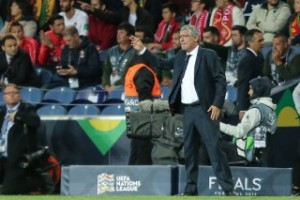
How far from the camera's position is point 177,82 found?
14.4 metres

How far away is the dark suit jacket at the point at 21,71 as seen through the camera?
18.7 m

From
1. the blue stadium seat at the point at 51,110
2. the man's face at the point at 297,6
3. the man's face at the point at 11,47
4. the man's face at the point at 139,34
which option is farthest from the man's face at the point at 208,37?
the man's face at the point at 11,47

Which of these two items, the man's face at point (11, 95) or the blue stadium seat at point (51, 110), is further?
Result: the blue stadium seat at point (51, 110)

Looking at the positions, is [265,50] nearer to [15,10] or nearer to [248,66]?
[248,66]

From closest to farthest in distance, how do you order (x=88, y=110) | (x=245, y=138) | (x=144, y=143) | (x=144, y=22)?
1. (x=245, y=138)
2. (x=144, y=143)
3. (x=88, y=110)
4. (x=144, y=22)

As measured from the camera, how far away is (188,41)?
566 inches

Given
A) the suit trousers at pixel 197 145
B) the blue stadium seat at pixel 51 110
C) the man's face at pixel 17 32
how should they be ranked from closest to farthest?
the suit trousers at pixel 197 145 < the blue stadium seat at pixel 51 110 < the man's face at pixel 17 32

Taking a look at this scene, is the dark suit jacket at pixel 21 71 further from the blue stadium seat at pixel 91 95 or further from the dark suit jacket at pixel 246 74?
the dark suit jacket at pixel 246 74

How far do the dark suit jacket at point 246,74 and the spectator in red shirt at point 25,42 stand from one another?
4450mm

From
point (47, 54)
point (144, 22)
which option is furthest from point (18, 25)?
point (144, 22)

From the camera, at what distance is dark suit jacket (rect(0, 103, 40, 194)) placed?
16469mm

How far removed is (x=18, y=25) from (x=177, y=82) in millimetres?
5876

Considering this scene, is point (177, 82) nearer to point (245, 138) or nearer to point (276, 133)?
point (245, 138)

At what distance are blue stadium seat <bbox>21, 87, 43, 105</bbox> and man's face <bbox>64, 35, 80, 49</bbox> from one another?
0.94m
